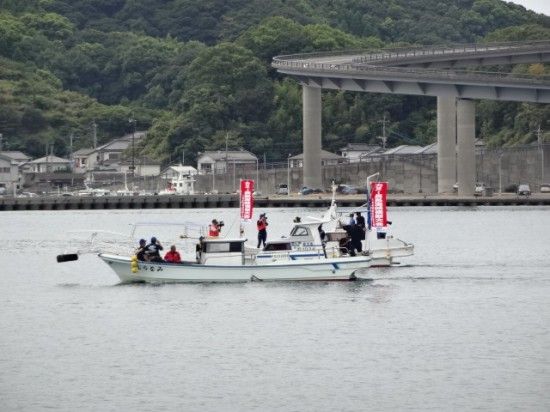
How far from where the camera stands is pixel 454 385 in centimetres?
4472

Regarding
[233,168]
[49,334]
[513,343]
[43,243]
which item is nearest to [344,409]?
[513,343]

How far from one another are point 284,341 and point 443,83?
9637 centimetres

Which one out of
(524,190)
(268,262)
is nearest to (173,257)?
(268,262)

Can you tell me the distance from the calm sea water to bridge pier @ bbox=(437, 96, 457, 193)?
72.3m

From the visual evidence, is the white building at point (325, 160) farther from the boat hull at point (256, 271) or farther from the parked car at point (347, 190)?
the boat hull at point (256, 271)

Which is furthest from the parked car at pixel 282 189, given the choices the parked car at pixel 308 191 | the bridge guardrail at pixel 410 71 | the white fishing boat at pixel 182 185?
the bridge guardrail at pixel 410 71

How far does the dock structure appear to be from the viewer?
485ft

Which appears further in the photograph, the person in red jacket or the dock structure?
the dock structure

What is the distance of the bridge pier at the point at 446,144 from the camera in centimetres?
15475

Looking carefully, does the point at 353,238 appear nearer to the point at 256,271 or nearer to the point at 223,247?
the point at 256,271

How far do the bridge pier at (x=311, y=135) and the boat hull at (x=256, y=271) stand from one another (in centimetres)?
10159

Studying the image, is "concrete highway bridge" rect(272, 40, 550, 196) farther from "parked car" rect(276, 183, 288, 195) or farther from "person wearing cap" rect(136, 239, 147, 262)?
"person wearing cap" rect(136, 239, 147, 262)

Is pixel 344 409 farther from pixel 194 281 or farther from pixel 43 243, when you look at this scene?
pixel 43 243

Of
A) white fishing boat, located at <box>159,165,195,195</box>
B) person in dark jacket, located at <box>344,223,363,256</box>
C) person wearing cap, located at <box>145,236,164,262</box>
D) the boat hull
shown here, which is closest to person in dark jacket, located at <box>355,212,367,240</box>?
person in dark jacket, located at <box>344,223,363,256</box>
